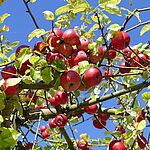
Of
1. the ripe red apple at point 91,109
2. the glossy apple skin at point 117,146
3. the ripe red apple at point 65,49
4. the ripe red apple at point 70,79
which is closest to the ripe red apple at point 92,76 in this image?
the ripe red apple at point 70,79

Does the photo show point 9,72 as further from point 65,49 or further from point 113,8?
point 113,8

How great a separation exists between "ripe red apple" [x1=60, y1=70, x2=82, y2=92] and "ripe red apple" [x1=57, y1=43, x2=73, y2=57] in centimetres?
20

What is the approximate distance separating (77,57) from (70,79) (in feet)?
0.66

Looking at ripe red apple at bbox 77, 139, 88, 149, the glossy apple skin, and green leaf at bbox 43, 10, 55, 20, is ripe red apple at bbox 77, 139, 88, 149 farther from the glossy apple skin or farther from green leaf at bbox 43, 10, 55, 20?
green leaf at bbox 43, 10, 55, 20

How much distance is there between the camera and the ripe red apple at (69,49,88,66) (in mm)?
1345

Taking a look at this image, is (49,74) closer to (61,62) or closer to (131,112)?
(61,62)

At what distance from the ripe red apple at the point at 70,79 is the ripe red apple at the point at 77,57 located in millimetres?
132

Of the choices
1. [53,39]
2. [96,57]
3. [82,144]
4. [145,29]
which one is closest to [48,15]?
[53,39]

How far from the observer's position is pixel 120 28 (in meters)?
1.31

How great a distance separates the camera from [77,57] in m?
1.35

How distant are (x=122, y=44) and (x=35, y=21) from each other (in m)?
0.61

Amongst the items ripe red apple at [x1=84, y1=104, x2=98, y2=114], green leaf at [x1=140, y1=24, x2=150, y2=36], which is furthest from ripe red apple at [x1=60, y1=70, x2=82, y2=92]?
ripe red apple at [x1=84, y1=104, x2=98, y2=114]

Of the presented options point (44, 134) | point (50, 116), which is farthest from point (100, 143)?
point (50, 116)

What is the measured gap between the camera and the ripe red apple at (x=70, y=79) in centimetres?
120
